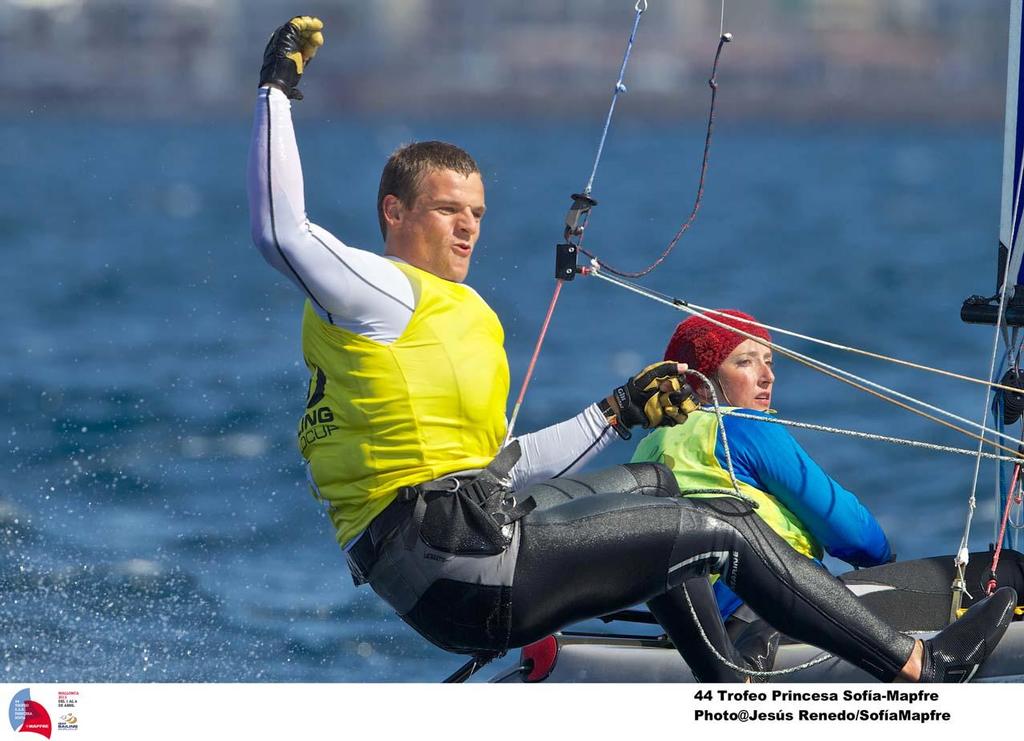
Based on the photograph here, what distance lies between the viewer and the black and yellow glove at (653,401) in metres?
3.84

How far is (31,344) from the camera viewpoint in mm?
15828

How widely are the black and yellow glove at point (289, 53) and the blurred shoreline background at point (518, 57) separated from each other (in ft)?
252

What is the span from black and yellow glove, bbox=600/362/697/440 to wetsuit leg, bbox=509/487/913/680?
329 mm

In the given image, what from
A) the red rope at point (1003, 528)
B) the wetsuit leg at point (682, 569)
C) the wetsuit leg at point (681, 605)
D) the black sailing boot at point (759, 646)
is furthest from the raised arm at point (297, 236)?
the red rope at point (1003, 528)

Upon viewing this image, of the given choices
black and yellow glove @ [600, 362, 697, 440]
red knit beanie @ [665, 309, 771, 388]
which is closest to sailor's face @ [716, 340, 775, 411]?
red knit beanie @ [665, 309, 771, 388]

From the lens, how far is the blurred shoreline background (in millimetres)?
80688

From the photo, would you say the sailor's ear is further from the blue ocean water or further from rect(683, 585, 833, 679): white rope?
the blue ocean water

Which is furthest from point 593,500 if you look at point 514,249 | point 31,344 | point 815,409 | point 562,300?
point 514,249

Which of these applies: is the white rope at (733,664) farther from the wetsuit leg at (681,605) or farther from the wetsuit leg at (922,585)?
the wetsuit leg at (922,585)

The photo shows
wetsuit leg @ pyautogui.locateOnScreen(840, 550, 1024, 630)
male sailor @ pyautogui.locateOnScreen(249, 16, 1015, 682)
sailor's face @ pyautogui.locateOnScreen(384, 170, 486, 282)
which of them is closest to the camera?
male sailor @ pyautogui.locateOnScreen(249, 16, 1015, 682)

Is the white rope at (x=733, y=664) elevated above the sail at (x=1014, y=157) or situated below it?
below
